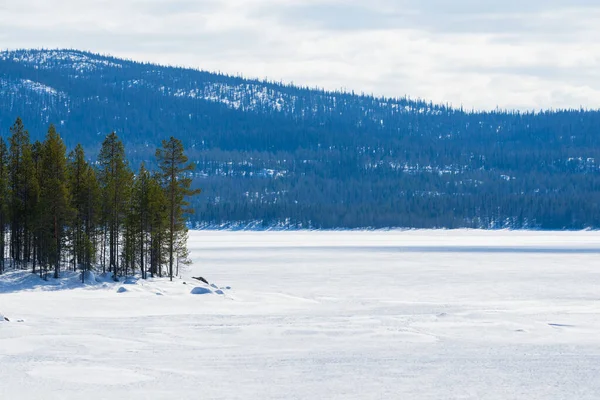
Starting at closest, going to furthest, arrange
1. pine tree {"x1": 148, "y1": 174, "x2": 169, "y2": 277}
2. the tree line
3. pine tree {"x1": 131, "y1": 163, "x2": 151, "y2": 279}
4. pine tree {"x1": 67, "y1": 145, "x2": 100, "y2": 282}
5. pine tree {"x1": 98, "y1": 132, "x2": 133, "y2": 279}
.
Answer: the tree line → pine tree {"x1": 67, "y1": 145, "x2": 100, "y2": 282} → pine tree {"x1": 131, "y1": 163, "x2": 151, "y2": 279} → pine tree {"x1": 148, "y1": 174, "x2": 169, "y2": 277} → pine tree {"x1": 98, "y1": 132, "x2": 133, "y2": 279}

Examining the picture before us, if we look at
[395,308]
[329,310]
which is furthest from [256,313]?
[395,308]

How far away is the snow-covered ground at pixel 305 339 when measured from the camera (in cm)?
2383

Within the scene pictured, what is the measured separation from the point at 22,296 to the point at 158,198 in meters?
12.5

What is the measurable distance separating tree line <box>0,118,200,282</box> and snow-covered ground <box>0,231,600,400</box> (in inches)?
131

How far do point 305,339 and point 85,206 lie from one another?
29.5 m

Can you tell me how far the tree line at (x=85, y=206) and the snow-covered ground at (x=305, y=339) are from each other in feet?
10.9

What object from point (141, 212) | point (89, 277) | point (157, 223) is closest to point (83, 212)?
point (141, 212)

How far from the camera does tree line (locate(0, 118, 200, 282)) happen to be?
5581 cm

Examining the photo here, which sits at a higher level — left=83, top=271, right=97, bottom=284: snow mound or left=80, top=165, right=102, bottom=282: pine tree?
left=80, top=165, right=102, bottom=282: pine tree

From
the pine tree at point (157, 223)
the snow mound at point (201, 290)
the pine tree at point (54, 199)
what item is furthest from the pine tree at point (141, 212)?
the snow mound at point (201, 290)

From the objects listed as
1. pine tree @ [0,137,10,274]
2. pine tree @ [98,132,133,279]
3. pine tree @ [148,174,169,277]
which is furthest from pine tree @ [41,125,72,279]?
pine tree @ [148,174,169,277]

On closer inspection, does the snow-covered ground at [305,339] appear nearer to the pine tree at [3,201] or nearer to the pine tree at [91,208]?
the pine tree at [3,201]

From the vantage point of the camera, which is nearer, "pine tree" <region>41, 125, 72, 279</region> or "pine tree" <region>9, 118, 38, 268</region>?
"pine tree" <region>41, 125, 72, 279</region>

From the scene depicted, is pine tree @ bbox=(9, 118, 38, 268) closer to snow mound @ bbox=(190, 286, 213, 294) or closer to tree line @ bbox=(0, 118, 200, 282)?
tree line @ bbox=(0, 118, 200, 282)
